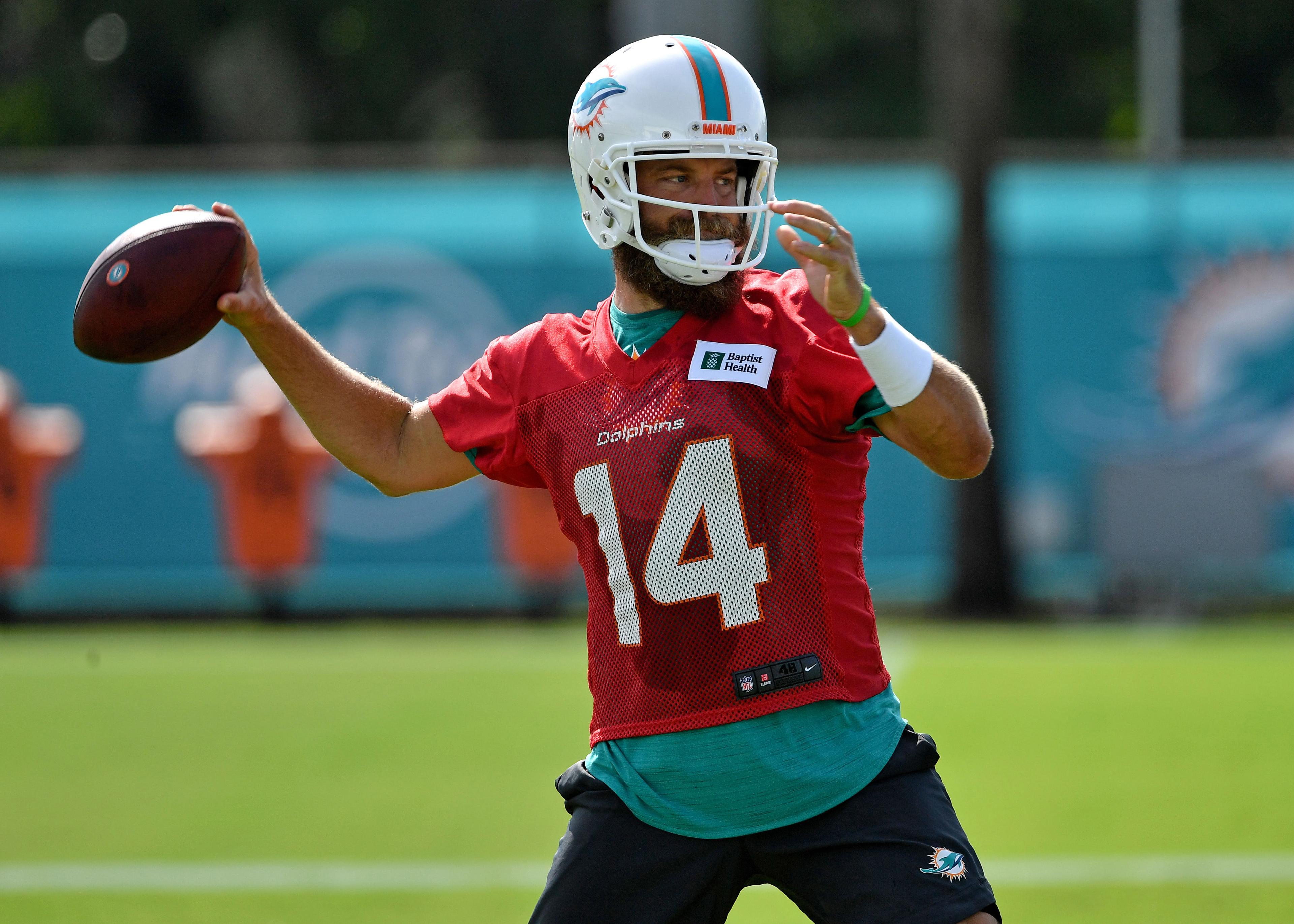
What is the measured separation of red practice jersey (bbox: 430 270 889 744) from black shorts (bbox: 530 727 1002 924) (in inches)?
7.1

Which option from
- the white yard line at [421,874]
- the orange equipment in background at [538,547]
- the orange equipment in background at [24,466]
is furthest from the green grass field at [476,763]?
the orange equipment in background at [24,466]

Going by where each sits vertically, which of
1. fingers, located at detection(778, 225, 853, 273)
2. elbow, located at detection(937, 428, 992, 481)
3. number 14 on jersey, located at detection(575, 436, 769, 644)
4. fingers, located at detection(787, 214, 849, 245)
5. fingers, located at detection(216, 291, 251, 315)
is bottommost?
number 14 on jersey, located at detection(575, 436, 769, 644)

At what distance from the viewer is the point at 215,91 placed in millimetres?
28203

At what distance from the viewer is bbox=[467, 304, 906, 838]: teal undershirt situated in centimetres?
310

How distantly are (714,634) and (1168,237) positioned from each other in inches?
458

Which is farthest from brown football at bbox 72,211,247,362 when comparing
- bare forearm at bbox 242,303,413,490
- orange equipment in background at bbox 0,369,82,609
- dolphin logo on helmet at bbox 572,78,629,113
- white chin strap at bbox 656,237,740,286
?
orange equipment in background at bbox 0,369,82,609

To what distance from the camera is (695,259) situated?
3.16m

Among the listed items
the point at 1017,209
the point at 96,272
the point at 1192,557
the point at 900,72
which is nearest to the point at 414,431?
the point at 96,272

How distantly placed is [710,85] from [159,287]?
114cm

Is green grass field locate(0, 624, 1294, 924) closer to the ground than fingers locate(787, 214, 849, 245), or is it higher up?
closer to the ground

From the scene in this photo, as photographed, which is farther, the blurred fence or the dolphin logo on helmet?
the blurred fence

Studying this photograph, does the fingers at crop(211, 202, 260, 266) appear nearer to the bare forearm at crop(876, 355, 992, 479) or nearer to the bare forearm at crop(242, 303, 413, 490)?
the bare forearm at crop(242, 303, 413, 490)

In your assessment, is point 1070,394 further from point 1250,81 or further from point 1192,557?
point 1250,81

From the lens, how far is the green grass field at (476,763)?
5703mm
